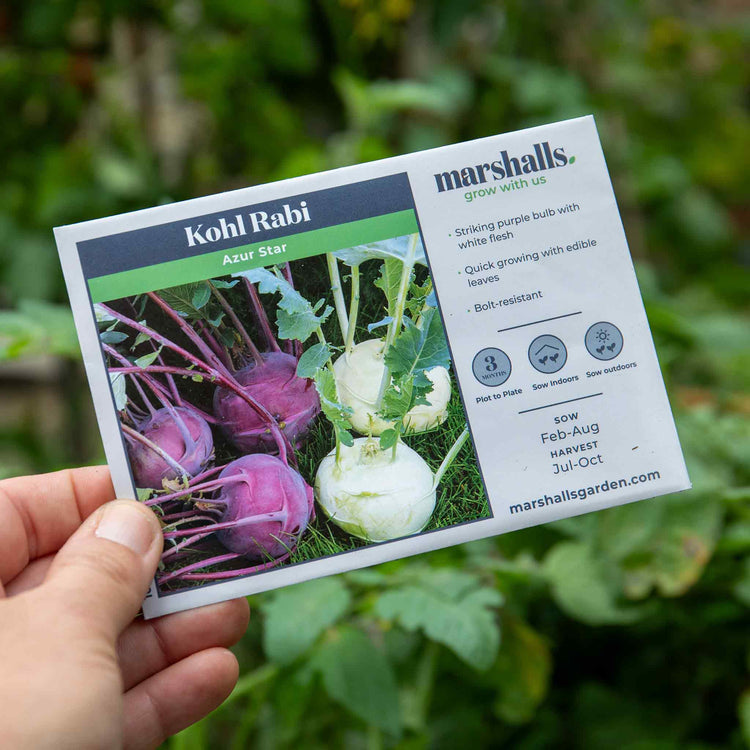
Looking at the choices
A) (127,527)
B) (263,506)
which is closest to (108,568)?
(127,527)

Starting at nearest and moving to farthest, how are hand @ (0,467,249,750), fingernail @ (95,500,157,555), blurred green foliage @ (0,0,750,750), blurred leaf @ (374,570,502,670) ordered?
hand @ (0,467,249,750) → fingernail @ (95,500,157,555) → blurred leaf @ (374,570,502,670) → blurred green foliage @ (0,0,750,750)

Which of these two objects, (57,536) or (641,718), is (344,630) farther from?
(641,718)

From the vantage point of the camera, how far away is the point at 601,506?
2.44ft

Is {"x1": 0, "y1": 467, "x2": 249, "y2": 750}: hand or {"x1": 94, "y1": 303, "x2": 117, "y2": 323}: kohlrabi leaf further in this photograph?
{"x1": 94, "y1": 303, "x2": 117, "y2": 323}: kohlrabi leaf

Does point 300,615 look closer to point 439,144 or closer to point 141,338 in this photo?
point 141,338

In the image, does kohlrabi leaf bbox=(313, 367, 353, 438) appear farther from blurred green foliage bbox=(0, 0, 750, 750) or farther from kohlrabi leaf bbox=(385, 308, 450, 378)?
blurred green foliage bbox=(0, 0, 750, 750)

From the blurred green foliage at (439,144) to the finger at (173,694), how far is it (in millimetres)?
66

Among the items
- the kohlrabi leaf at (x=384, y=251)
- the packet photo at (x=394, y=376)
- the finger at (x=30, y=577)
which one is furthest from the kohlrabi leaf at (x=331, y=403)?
the finger at (x=30, y=577)

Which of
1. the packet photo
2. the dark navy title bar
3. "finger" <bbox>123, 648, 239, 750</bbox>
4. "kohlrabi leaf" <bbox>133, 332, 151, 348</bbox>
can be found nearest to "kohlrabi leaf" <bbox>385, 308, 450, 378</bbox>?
the packet photo

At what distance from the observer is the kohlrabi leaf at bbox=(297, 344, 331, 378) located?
75 cm

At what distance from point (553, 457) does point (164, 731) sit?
1.58ft

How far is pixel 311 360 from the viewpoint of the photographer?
75cm

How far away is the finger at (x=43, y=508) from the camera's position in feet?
2.48

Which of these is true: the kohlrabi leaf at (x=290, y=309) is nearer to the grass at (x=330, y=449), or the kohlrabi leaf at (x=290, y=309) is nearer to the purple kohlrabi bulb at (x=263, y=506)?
the grass at (x=330, y=449)
